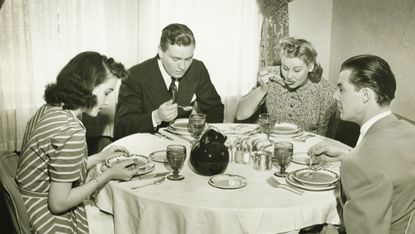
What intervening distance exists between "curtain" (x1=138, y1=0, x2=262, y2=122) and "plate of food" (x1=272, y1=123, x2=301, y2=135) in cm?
175

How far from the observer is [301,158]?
2379mm

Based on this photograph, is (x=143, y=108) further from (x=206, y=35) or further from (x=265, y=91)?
(x=206, y=35)

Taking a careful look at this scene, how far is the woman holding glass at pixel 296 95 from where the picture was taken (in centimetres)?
326

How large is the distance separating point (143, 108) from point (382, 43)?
201 cm

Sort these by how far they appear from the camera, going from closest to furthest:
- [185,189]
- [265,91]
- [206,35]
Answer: [185,189] → [265,91] → [206,35]

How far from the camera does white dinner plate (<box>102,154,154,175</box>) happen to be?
6.96 ft

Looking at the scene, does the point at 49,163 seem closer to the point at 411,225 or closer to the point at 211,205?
→ the point at 211,205

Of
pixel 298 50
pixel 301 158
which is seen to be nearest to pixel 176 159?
pixel 301 158

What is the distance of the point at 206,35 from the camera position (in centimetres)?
449

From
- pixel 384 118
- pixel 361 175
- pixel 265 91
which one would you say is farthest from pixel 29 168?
pixel 265 91

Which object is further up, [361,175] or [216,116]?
[361,175]

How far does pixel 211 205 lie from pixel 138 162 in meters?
0.60

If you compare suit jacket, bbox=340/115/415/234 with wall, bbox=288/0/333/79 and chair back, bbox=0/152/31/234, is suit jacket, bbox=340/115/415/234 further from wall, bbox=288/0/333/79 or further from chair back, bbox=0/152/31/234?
wall, bbox=288/0/333/79

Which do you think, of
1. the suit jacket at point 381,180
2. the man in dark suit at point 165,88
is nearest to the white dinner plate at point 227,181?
the suit jacket at point 381,180
